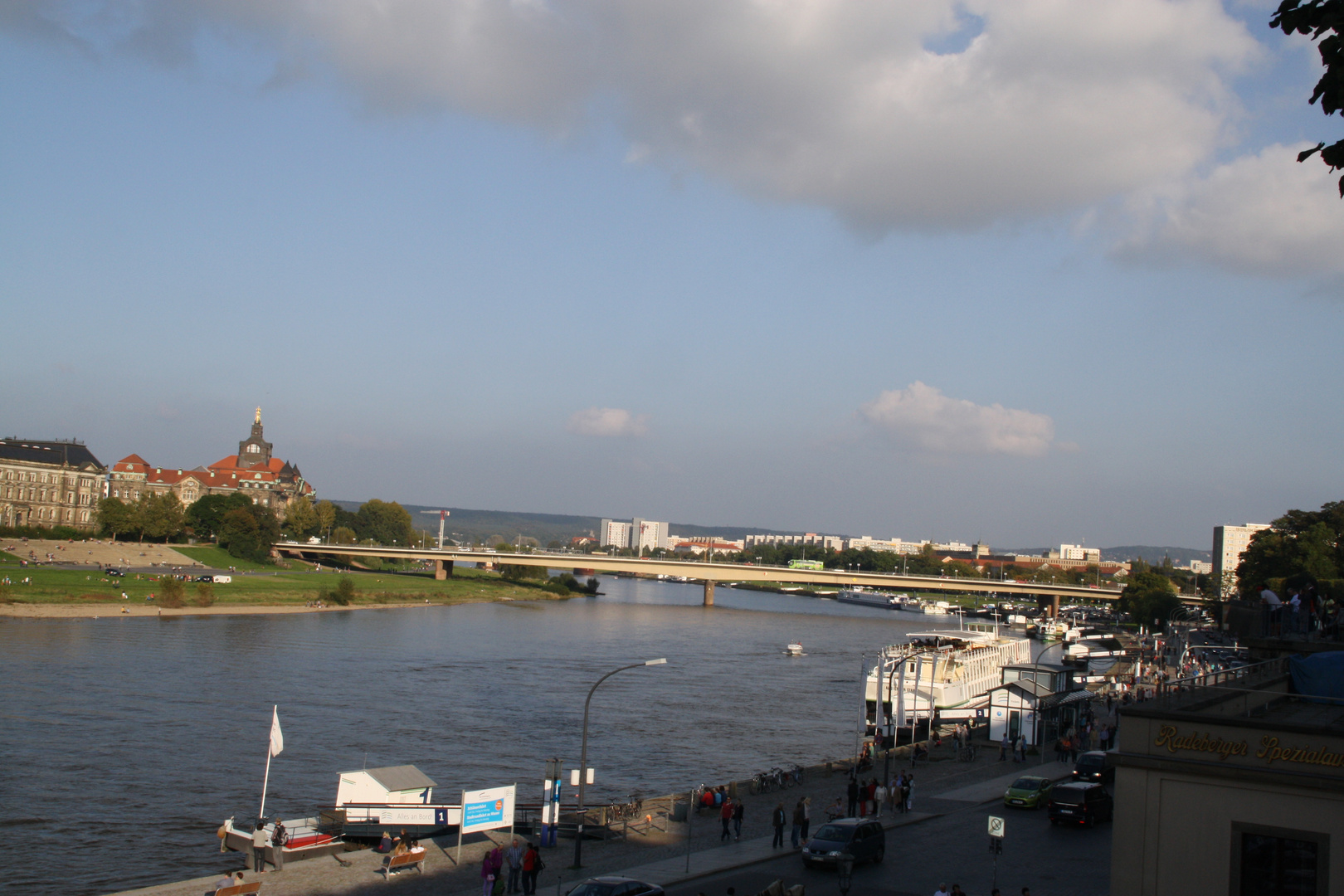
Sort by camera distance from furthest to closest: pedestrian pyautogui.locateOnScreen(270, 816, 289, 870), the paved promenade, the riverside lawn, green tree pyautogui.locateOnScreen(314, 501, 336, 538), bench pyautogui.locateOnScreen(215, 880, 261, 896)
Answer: green tree pyautogui.locateOnScreen(314, 501, 336, 538) → the riverside lawn → pedestrian pyautogui.locateOnScreen(270, 816, 289, 870) → the paved promenade → bench pyautogui.locateOnScreen(215, 880, 261, 896)

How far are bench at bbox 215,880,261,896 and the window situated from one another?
17.4 m

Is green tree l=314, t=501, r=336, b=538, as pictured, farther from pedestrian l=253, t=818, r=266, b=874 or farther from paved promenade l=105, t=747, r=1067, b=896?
pedestrian l=253, t=818, r=266, b=874

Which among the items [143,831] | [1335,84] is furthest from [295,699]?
[1335,84]

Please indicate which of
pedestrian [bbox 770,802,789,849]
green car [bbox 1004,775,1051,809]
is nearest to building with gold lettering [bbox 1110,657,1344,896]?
pedestrian [bbox 770,802,789,849]

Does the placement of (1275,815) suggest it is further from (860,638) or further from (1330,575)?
(860,638)

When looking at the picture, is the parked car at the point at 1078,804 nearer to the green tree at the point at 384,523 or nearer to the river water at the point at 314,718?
the river water at the point at 314,718

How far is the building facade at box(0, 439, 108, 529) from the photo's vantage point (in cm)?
14112

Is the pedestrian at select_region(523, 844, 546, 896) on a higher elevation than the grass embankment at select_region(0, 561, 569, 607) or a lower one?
higher

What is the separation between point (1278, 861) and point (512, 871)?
1454cm

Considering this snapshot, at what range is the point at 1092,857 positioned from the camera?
81.9 ft

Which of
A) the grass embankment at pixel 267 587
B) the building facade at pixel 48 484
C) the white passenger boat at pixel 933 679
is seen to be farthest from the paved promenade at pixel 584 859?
the building facade at pixel 48 484

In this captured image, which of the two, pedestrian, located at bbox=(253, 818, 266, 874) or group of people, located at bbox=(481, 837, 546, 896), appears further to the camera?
pedestrian, located at bbox=(253, 818, 266, 874)

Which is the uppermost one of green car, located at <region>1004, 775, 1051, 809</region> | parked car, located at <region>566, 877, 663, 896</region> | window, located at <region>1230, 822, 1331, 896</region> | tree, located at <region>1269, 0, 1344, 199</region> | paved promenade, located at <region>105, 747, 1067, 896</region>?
tree, located at <region>1269, 0, 1344, 199</region>

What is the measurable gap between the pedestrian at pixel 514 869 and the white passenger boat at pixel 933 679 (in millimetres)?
26946
